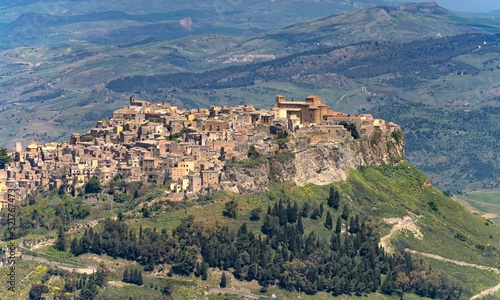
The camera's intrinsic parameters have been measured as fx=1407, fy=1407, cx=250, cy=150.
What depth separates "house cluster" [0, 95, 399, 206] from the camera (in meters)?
81.9

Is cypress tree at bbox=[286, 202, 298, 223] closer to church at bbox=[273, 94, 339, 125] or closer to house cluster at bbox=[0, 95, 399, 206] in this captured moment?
house cluster at bbox=[0, 95, 399, 206]

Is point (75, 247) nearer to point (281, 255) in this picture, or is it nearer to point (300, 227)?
point (281, 255)

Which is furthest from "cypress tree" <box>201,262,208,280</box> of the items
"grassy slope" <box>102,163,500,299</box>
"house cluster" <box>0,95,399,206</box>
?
"house cluster" <box>0,95,399,206</box>

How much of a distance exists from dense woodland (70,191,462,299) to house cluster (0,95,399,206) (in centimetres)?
460

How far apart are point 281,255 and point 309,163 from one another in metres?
12.4

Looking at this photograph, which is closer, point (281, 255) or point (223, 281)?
point (223, 281)

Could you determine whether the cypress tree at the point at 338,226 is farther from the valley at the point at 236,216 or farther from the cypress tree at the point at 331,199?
the cypress tree at the point at 331,199

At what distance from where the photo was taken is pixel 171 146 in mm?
85188

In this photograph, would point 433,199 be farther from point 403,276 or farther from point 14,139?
point 14,139

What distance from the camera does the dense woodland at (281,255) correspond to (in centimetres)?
7356

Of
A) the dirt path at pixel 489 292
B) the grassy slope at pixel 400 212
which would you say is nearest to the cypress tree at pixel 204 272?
the grassy slope at pixel 400 212

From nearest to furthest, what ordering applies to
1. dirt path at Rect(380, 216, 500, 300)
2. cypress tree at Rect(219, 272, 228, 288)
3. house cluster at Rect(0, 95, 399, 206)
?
cypress tree at Rect(219, 272, 228, 288) < house cluster at Rect(0, 95, 399, 206) < dirt path at Rect(380, 216, 500, 300)

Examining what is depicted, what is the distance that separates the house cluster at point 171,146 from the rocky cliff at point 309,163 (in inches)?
29.5

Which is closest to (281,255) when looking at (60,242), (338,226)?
(338,226)
